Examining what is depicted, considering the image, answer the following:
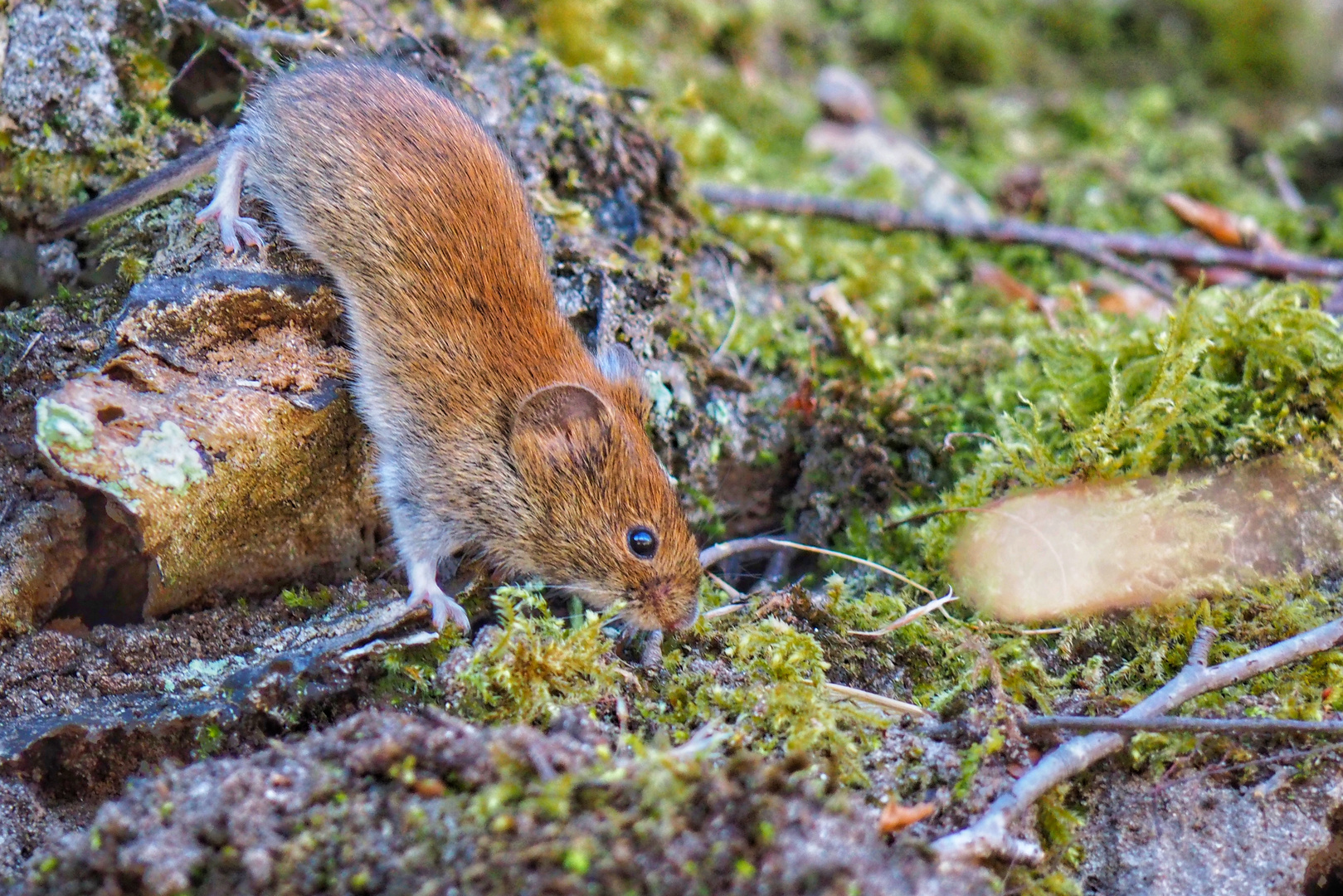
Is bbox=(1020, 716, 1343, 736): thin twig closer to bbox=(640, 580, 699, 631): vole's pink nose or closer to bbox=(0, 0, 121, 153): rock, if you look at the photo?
bbox=(640, 580, 699, 631): vole's pink nose

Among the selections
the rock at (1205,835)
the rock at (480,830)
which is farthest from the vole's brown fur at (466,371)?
the rock at (1205,835)

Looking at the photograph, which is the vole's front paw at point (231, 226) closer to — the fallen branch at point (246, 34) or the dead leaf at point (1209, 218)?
the fallen branch at point (246, 34)

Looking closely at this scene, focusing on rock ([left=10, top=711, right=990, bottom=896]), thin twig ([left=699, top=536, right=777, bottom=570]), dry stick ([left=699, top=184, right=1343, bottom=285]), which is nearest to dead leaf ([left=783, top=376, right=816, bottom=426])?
thin twig ([left=699, top=536, right=777, bottom=570])

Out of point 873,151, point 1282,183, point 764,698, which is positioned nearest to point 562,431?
point 764,698

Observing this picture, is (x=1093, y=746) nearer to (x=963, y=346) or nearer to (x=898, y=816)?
(x=898, y=816)

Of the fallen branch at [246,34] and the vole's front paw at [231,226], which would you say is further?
the fallen branch at [246,34]

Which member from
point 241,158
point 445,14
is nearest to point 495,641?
point 241,158
